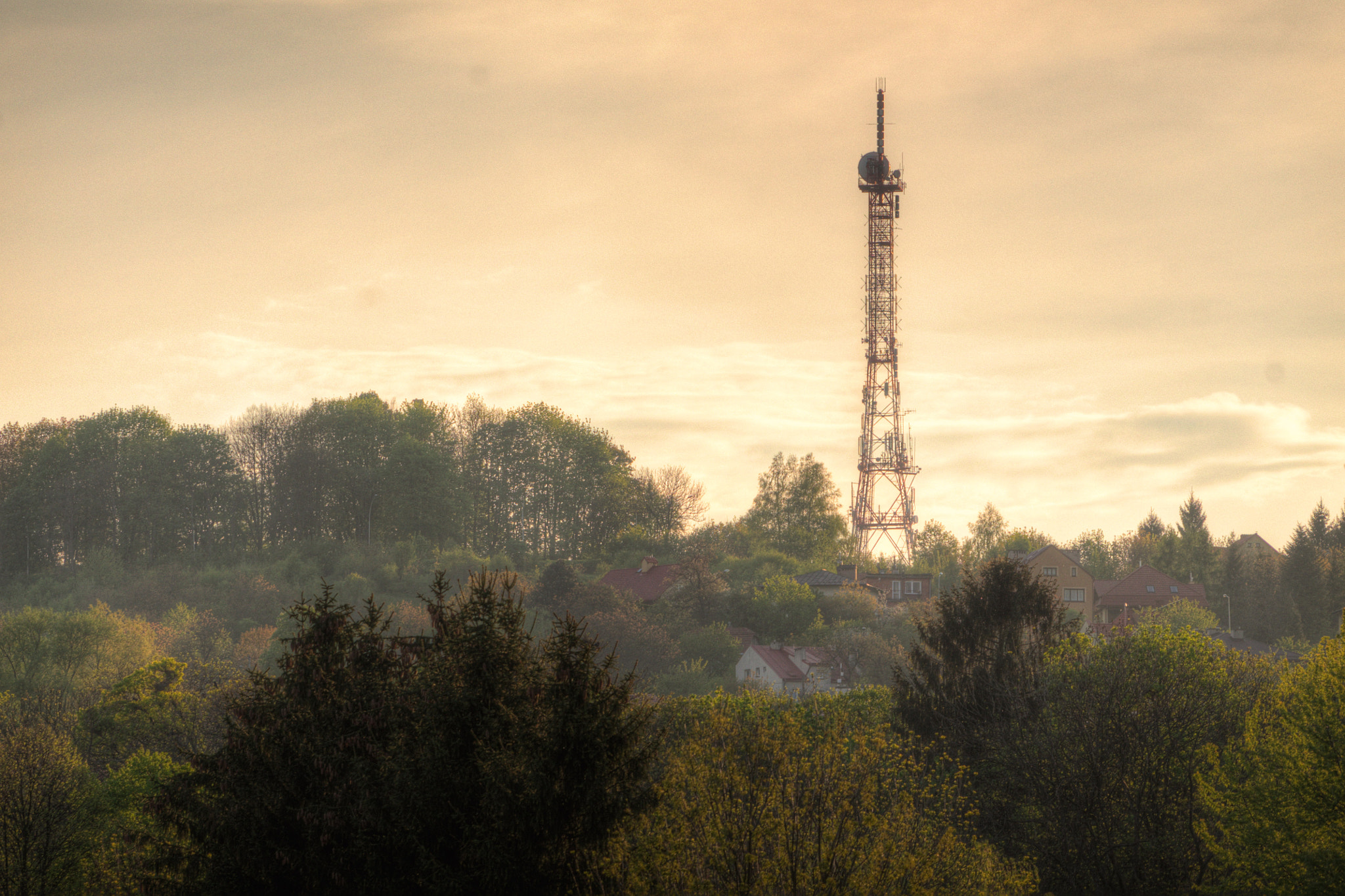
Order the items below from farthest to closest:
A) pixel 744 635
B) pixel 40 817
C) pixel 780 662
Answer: pixel 744 635 → pixel 780 662 → pixel 40 817

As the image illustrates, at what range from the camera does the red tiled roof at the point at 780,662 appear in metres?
71.6

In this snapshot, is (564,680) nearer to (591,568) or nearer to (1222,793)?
(1222,793)

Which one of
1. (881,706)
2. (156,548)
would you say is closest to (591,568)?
(156,548)

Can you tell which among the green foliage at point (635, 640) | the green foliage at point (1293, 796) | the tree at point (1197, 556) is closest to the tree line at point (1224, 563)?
the tree at point (1197, 556)

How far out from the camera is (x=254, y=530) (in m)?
92.7

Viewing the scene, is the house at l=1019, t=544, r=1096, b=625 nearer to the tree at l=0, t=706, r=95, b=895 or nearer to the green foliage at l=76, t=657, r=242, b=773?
the green foliage at l=76, t=657, r=242, b=773

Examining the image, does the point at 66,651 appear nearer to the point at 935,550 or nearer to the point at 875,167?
the point at 875,167

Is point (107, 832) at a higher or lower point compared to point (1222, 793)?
lower

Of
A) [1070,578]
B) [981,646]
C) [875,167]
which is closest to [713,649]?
[1070,578]

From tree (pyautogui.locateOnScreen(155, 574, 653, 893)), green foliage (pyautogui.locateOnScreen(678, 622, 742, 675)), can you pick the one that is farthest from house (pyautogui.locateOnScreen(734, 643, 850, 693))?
tree (pyautogui.locateOnScreen(155, 574, 653, 893))

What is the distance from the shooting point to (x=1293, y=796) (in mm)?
27062

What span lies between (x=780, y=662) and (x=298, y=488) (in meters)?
42.2

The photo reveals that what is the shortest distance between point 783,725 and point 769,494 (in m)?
79.0

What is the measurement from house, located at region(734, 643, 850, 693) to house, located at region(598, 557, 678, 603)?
941 cm
